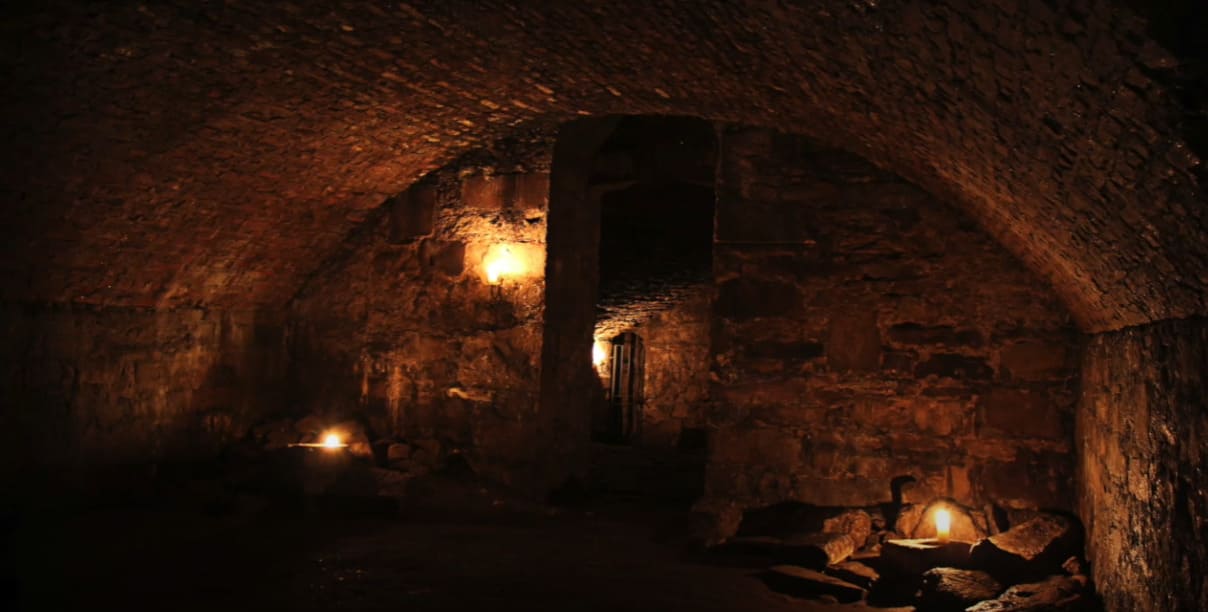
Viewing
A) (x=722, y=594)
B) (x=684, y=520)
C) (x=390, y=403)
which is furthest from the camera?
(x=390, y=403)

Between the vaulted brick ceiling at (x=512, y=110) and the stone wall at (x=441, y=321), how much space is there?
1.29ft

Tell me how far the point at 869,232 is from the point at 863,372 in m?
0.76

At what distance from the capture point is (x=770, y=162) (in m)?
5.20

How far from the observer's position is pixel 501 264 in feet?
20.7

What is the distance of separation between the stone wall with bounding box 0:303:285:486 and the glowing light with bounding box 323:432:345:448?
2.03 ft

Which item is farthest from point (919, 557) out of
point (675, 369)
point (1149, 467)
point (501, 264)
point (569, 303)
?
point (675, 369)

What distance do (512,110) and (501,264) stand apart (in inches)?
46.7

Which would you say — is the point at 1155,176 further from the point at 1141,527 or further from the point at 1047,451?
the point at 1047,451

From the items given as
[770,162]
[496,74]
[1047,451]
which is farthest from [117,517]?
[1047,451]

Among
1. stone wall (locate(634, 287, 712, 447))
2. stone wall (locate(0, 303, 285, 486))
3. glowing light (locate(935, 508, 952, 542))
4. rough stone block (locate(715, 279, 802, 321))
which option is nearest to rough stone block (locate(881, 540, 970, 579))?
glowing light (locate(935, 508, 952, 542))

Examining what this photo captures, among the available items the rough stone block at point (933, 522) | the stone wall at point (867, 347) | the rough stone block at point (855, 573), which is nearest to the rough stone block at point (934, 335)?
the stone wall at point (867, 347)

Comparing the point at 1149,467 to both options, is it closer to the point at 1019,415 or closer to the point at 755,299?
the point at 1019,415

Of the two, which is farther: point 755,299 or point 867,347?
point 755,299

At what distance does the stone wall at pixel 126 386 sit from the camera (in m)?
5.01
